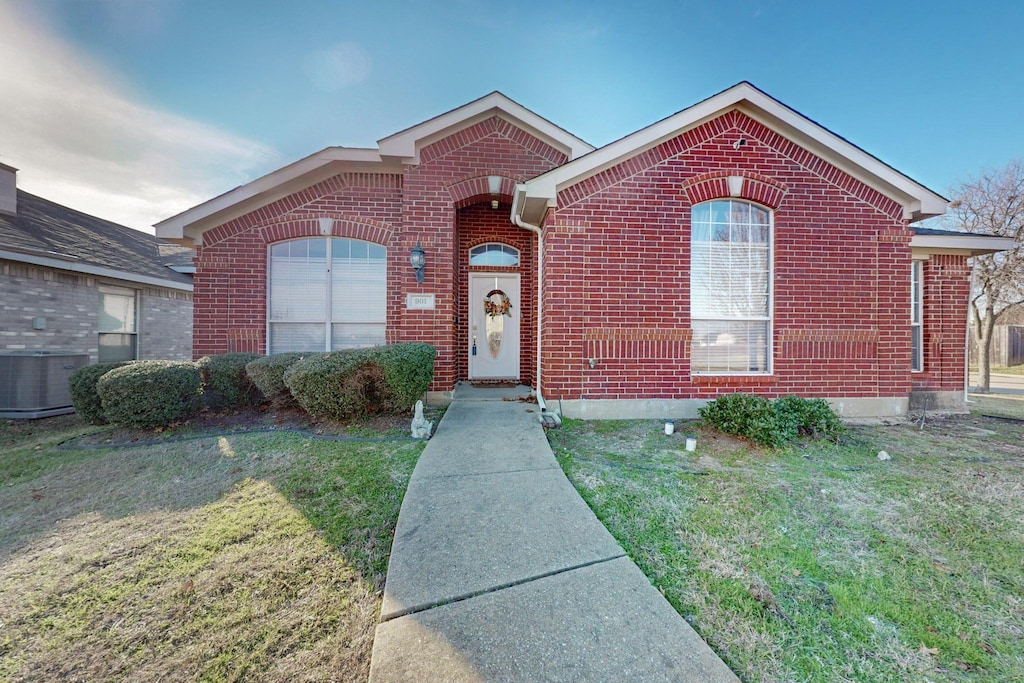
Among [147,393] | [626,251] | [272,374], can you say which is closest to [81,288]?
[147,393]

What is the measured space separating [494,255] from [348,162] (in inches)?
126

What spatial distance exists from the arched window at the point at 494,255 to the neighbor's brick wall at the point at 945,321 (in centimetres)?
801

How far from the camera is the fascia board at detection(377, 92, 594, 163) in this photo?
672 centimetres

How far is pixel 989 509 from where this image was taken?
3287 mm

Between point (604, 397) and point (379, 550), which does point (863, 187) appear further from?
point (379, 550)

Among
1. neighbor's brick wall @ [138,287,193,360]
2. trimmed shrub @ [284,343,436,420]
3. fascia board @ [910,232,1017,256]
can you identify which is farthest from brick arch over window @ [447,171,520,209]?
neighbor's brick wall @ [138,287,193,360]

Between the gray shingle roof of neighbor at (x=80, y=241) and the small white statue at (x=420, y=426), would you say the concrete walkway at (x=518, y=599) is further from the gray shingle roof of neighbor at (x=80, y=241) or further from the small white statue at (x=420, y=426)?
the gray shingle roof of neighbor at (x=80, y=241)

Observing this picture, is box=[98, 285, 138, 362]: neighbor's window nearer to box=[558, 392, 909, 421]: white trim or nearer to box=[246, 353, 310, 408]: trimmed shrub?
box=[246, 353, 310, 408]: trimmed shrub

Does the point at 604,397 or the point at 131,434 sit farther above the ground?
the point at 604,397

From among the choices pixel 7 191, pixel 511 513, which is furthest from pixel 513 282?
pixel 7 191

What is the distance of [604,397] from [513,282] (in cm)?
349

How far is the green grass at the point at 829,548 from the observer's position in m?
1.88

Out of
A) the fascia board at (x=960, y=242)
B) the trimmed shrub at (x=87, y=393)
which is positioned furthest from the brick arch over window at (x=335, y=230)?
the fascia board at (x=960, y=242)

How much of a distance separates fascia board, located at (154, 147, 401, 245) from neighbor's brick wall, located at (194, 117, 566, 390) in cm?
18
